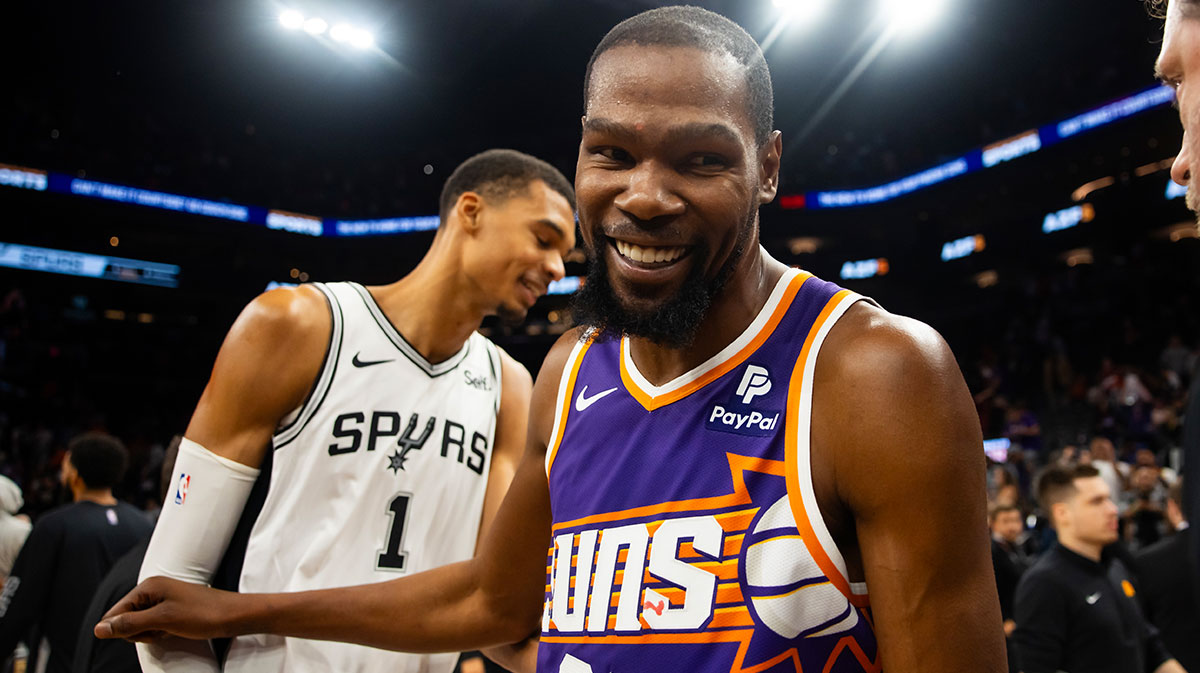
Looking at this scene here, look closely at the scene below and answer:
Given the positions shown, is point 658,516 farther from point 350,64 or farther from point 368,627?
point 350,64

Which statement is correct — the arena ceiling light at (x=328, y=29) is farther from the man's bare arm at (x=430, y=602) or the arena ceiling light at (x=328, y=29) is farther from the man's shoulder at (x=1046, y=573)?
the man's bare arm at (x=430, y=602)

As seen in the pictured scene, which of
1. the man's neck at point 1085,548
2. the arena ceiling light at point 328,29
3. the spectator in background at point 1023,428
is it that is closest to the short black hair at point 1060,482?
the man's neck at point 1085,548

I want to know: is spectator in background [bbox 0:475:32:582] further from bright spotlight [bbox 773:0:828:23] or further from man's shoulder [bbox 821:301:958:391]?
bright spotlight [bbox 773:0:828:23]

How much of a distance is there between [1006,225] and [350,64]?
13.1 meters

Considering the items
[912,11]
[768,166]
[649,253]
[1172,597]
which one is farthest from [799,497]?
[912,11]

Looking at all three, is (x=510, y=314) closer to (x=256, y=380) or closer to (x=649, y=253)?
(x=256, y=380)

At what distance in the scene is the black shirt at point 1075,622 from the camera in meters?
3.97

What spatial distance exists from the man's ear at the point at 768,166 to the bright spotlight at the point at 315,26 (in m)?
15.1

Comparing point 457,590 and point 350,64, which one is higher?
point 350,64

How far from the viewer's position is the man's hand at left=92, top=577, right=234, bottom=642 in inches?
68.5

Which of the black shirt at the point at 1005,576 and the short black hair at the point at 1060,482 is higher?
the short black hair at the point at 1060,482

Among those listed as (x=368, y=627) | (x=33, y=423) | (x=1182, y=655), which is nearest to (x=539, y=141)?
(x=33, y=423)

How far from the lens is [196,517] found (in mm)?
2018

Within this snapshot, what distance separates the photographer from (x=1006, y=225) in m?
16.8
